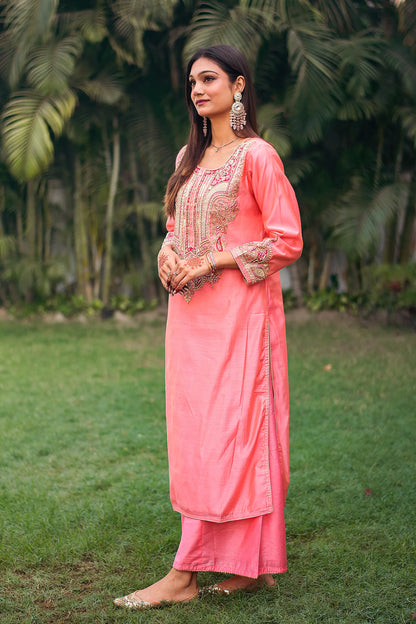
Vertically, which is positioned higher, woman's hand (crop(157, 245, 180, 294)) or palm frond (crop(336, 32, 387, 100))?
palm frond (crop(336, 32, 387, 100))

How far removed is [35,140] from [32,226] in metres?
1.84

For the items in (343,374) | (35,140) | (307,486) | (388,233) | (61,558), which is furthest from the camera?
(388,233)

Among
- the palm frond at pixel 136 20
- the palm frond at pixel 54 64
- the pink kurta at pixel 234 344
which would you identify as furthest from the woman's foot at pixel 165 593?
the palm frond at pixel 54 64

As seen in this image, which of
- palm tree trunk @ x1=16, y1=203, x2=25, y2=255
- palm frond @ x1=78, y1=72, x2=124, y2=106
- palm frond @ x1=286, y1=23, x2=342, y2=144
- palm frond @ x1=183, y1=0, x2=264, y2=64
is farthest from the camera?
palm tree trunk @ x1=16, y1=203, x2=25, y2=255

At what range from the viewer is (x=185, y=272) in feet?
7.49

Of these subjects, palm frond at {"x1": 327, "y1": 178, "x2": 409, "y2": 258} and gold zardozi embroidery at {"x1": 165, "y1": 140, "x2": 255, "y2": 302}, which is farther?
palm frond at {"x1": 327, "y1": 178, "x2": 409, "y2": 258}

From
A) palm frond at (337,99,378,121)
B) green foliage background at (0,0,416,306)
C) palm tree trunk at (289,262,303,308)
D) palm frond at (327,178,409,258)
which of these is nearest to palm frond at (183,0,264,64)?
green foliage background at (0,0,416,306)

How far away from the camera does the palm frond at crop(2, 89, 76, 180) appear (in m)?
7.17

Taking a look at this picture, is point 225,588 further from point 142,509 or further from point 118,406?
point 118,406

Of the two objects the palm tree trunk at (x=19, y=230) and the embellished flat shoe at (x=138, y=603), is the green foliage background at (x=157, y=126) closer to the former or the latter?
the palm tree trunk at (x=19, y=230)

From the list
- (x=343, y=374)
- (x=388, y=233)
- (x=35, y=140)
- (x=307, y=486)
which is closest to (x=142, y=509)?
(x=307, y=486)

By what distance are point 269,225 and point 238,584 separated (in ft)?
4.20

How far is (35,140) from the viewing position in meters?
7.16

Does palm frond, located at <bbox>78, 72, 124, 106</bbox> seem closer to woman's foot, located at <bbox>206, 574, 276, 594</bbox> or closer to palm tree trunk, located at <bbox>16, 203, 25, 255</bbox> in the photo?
palm tree trunk, located at <bbox>16, 203, 25, 255</bbox>
